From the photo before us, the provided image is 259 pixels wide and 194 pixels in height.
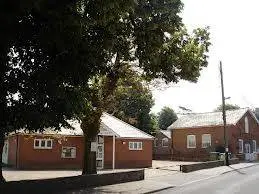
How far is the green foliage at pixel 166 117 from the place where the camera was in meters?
90.1

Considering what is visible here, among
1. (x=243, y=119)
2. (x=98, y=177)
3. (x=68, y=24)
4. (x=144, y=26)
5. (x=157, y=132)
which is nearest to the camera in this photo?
(x=68, y=24)

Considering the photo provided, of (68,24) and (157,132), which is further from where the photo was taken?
A: (157,132)

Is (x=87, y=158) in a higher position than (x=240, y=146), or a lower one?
lower

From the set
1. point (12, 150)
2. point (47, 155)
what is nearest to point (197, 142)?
point (47, 155)

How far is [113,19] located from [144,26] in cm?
210

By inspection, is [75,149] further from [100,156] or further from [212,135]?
[212,135]

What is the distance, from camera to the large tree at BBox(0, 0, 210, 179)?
45.3ft

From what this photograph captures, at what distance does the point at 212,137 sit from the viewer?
2251 inches

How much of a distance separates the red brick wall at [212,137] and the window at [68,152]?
65.3ft

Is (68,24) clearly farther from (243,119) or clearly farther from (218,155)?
(243,119)

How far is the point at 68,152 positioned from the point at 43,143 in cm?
232

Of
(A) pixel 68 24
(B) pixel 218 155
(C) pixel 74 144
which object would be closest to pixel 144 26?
(A) pixel 68 24

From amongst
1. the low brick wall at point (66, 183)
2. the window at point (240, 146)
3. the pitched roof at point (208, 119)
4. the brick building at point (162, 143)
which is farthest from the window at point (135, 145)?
the brick building at point (162, 143)

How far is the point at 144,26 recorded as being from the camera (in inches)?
669
